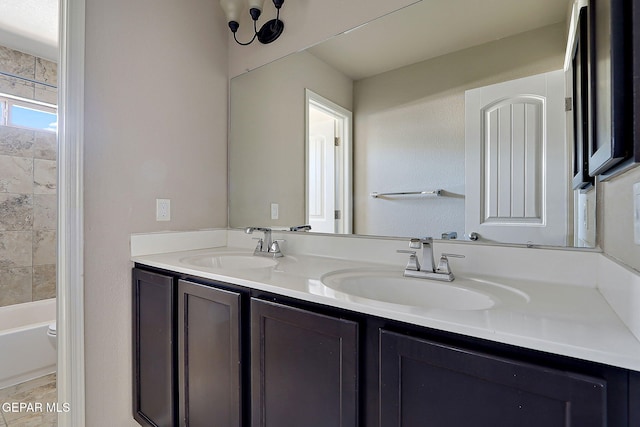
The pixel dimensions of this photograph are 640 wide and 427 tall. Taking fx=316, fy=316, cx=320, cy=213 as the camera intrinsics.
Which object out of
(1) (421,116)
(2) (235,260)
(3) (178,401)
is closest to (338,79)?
(1) (421,116)

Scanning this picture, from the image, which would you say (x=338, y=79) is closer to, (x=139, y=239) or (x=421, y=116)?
(x=421, y=116)

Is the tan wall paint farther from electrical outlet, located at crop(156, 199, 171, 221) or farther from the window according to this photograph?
the window

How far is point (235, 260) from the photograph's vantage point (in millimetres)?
1540

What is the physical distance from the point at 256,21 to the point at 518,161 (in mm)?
1470

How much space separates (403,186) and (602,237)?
0.62 m

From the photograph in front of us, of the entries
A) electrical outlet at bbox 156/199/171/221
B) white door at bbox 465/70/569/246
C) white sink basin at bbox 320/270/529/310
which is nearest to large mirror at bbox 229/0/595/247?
white door at bbox 465/70/569/246

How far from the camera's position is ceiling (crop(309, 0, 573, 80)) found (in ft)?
3.37

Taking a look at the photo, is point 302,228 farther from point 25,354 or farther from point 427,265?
point 25,354

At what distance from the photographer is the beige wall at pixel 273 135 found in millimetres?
1562

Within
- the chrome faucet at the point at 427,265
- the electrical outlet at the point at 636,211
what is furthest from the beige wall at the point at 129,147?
the electrical outlet at the point at 636,211

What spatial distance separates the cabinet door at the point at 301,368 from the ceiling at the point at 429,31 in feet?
3.48

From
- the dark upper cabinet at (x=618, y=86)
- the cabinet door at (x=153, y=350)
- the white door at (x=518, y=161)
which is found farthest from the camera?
the cabinet door at (x=153, y=350)

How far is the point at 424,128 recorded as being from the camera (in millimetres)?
1221

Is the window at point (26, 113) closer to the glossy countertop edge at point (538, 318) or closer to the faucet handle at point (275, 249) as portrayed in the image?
the faucet handle at point (275, 249)
